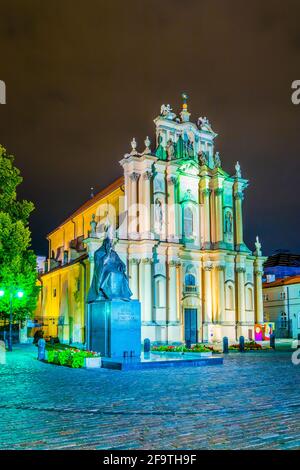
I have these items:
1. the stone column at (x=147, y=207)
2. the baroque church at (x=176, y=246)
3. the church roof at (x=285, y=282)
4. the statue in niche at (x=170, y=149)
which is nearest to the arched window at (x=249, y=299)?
the baroque church at (x=176, y=246)

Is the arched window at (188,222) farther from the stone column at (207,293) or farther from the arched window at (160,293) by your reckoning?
the arched window at (160,293)

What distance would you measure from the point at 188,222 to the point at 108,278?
25439 mm

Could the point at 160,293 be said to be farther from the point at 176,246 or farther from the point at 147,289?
the point at 176,246

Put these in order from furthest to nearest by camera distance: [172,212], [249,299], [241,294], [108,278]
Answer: [249,299], [241,294], [172,212], [108,278]

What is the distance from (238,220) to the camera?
49.3m

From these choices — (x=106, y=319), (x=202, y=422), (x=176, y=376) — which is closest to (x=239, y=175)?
(x=106, y=319)

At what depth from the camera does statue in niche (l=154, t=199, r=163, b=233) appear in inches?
1729

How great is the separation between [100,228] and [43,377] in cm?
3057

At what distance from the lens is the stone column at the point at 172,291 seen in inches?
1700

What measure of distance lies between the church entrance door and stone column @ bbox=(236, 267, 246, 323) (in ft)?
15.5

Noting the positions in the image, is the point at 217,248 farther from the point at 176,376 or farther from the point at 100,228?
the point at 176,376

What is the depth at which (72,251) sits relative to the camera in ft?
165

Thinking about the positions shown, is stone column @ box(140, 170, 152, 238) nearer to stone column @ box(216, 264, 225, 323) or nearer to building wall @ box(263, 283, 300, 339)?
stone column @ box(216, 264, 225, 323)

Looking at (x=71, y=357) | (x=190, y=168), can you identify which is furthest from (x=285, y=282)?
(x=71, y=357)
